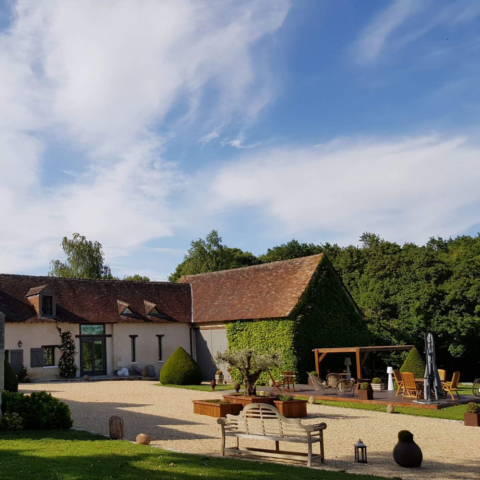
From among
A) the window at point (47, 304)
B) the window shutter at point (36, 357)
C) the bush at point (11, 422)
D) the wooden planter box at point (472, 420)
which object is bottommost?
the wooden planter box at point (472, 420)

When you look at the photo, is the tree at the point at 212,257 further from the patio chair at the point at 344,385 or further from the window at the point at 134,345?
the patio chair at the point at 344,385

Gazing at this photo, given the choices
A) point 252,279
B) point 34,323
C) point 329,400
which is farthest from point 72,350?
point 329,400

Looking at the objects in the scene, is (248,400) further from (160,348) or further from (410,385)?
(160,348)

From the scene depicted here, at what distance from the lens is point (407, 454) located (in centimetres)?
918

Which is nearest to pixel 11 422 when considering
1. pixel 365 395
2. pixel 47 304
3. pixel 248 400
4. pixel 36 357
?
pixel 248 400

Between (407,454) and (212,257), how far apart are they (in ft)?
154

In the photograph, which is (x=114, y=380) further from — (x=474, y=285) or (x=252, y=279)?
(x=474, y=285)

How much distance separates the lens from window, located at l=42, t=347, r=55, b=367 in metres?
28.1

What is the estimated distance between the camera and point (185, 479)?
7398mm

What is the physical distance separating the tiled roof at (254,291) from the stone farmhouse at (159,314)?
0.22 feet

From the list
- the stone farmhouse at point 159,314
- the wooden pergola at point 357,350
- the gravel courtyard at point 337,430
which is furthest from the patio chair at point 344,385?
the stone farmhouse at point 159,314

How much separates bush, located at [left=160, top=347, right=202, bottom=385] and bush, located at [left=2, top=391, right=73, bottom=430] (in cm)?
1273

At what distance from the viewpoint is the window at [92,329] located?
29.6m

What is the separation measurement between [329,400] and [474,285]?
1697 cm
